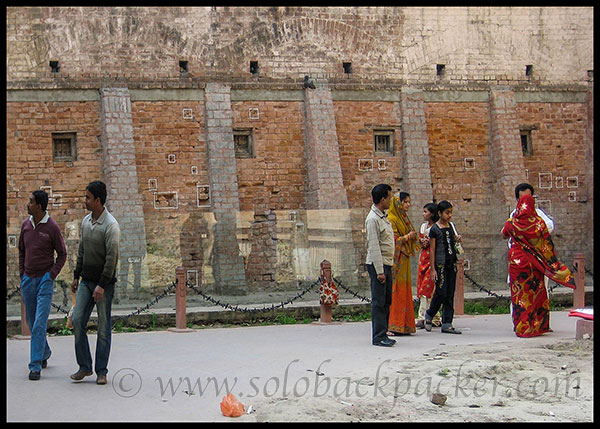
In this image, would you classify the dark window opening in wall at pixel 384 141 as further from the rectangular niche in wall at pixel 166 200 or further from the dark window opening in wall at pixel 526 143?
the rectangular niche in wall at pixel 166 200

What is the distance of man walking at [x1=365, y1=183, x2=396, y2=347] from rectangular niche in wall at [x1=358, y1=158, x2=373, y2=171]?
944 cm

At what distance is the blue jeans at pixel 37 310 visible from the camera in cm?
843

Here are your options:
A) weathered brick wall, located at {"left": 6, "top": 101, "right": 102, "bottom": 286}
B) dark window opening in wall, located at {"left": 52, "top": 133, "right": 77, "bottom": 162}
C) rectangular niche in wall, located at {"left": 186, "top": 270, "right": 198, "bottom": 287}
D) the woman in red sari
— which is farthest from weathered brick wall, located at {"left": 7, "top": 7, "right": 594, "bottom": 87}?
the woman in red sari

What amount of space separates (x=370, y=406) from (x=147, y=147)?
41.1 ft

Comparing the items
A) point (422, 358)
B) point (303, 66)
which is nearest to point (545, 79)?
point (303, 66)

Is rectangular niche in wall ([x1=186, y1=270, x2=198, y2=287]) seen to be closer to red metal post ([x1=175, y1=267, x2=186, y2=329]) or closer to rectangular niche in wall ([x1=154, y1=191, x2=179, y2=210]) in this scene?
rectangular niche in wall ([x1=154, y1=191, x2=179, y2=210])

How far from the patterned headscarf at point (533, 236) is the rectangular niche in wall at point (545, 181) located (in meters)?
10.3

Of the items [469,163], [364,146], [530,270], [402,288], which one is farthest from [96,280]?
[469,163]

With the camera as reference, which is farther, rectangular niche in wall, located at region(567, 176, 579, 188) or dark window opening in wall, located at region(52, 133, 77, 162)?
rectangular niche in wall, located at region(567, 176, 579, 188)

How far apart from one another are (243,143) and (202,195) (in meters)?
1.57

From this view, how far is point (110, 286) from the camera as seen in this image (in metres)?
8.26

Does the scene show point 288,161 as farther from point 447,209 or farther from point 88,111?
point 447,209

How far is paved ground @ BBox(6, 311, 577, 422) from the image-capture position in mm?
7141

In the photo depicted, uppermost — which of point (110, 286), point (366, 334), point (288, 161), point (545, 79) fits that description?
point (545, 79)
